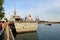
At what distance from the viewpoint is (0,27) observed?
107 ft

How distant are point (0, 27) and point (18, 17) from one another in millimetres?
45704

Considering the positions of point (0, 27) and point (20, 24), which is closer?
point (0, 27)

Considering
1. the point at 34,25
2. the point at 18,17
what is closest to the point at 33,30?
the point at 34,25

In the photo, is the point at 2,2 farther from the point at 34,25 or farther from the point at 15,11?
the point at 15,11

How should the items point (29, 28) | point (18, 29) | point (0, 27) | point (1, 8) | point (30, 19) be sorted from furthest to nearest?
point (30, 19) < point (29, 28) < point (18, 29) < point (1, 8) < point (0, 27)

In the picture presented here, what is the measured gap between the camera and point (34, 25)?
231 ft

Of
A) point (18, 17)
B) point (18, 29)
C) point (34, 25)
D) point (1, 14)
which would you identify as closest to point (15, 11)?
point (18, 17)

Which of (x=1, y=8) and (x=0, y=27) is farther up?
(x=1, y=8)

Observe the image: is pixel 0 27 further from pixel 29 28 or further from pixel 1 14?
pixel 29 28

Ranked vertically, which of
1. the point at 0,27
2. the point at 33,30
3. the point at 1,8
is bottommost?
the point at 33,30

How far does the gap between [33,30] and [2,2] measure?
93.8ft

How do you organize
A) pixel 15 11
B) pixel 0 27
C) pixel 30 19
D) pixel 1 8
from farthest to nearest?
pixel 15 11, pixel 30 19, pixel 1 8, pixel 0 27

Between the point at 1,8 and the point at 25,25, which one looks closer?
the point at 1,8

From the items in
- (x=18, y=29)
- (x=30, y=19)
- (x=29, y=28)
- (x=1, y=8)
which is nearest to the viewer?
(x=1, y=8)
